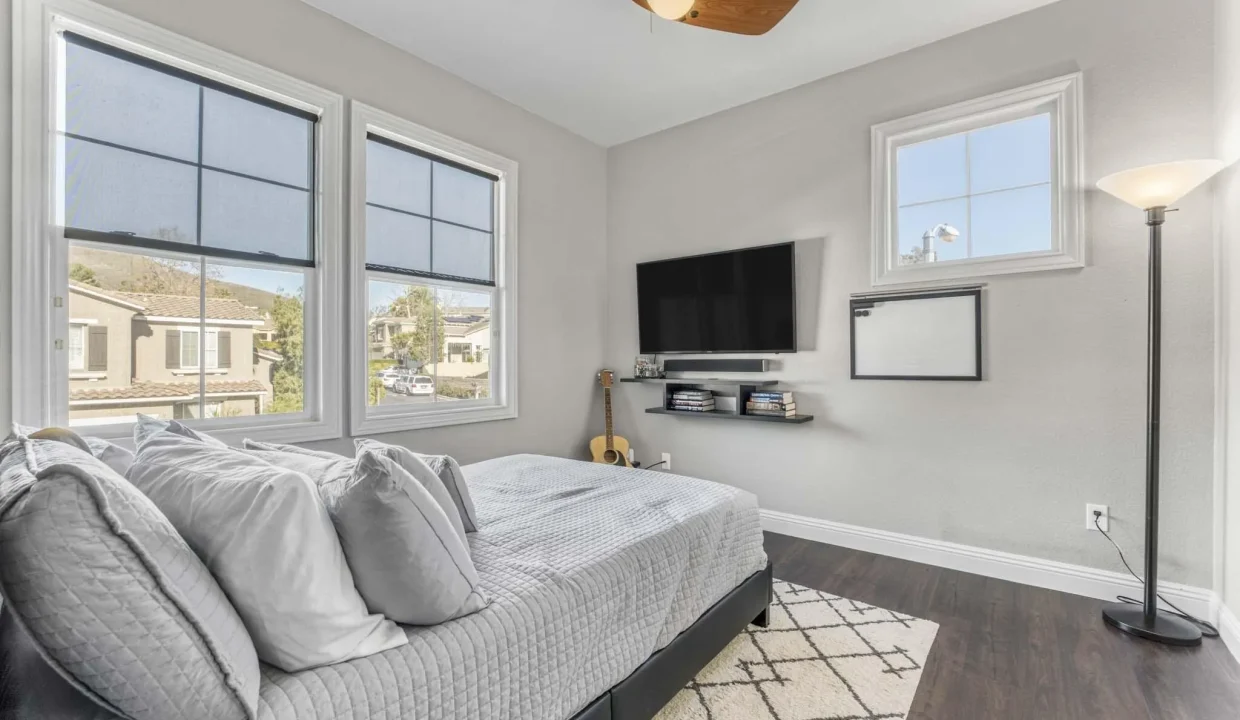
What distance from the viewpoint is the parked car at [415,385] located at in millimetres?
3105

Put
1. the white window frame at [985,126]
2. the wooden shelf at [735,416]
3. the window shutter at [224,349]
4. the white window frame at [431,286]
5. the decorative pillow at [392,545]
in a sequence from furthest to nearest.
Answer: the wooden shelf at [735,416] < the white window frame at [431,286] < the white window frame at [985,126] < the window shutter at [224,349] < the decorative pillow at [392,545]

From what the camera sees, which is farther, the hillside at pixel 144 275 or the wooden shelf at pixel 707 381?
the wooden shelf at pixel 707 381

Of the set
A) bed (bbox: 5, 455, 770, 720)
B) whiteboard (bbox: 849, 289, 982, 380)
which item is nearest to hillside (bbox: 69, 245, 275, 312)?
bed (bbox: 5, 455, 770, 720)

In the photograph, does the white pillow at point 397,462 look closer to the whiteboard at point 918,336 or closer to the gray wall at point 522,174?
the gray wall at point 522,174

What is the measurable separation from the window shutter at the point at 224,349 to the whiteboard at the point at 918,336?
3.20m

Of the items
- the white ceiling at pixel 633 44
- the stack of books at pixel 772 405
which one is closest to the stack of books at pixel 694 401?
the stack of books at pixel 772 405

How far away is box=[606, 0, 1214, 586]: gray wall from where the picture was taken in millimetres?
2361

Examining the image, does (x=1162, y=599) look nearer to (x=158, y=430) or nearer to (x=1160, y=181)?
(x=1160, y=181)

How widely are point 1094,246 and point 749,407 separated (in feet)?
6.12

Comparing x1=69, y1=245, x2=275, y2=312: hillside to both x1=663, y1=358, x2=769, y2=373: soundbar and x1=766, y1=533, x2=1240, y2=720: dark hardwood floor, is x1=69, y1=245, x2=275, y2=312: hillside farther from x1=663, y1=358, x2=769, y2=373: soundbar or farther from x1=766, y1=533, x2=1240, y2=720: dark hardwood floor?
x1=766, y1=533, x2=1240, y2=720: dark hardwood floor

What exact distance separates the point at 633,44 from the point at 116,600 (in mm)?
3122

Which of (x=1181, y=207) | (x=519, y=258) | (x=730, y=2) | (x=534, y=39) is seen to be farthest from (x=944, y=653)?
(x=534, y=39)

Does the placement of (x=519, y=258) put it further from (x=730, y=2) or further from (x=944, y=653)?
(x=944, y=653)

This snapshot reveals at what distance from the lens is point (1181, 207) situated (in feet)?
7.73
